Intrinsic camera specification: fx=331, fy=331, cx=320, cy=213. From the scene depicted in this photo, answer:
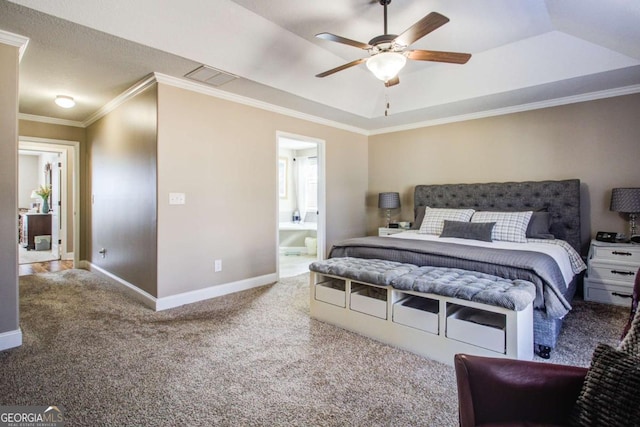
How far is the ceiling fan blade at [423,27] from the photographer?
202cm

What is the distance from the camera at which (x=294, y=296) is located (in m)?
3.81

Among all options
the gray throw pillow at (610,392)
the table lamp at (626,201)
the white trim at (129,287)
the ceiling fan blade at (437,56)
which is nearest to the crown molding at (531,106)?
the table lamp at (626,201)

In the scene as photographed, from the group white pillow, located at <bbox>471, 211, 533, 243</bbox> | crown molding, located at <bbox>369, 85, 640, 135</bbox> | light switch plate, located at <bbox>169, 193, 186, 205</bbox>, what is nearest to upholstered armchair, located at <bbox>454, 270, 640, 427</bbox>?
white pillow, located at <bbox>471, 211, 533, 243</bbox>

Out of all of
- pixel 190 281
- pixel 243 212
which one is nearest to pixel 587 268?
pixel 243 212

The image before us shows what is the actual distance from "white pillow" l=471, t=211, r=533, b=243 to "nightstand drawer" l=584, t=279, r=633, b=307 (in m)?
0.83

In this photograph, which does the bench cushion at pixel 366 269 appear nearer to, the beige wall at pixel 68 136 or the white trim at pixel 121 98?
the white trim at pixel 121 98

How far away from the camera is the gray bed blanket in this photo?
2334mm

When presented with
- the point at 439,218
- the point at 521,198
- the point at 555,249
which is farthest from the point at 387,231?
the point at 555,249

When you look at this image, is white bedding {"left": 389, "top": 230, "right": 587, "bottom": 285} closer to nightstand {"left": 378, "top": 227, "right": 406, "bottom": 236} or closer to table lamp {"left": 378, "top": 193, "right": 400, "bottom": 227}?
nightstand {"left": 378, "top": 227, "right": 406, "bottom": 236}

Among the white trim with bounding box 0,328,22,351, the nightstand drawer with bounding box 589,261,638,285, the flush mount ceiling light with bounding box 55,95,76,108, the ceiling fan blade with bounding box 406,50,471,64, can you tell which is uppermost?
the flush mount ceiling light with bounding box 55,95,76,108

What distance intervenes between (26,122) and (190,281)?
3827 mm

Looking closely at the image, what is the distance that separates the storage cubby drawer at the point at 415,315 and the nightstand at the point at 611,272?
2.12 m

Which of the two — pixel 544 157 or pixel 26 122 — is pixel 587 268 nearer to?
pixel 544 157

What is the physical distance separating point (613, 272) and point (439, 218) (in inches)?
70.8
